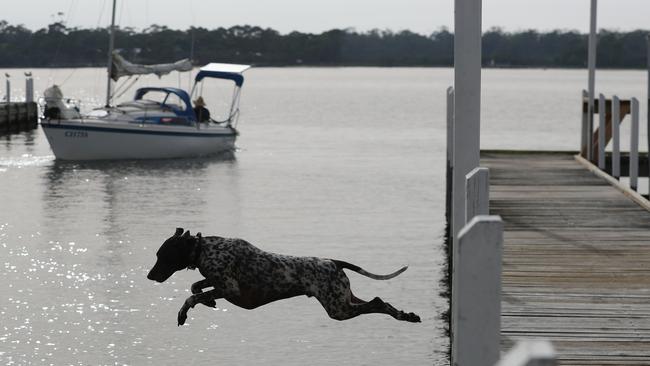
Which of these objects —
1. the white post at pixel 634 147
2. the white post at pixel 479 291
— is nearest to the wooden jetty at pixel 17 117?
the white post at pixel 634 147

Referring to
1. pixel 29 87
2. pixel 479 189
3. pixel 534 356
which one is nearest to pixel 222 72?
pixel 29 87

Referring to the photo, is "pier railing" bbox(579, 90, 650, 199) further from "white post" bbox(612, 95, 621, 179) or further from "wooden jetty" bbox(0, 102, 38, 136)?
"wooden jetty" bbox(0, 102, 38, 136)

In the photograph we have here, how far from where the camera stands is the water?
14.7 m

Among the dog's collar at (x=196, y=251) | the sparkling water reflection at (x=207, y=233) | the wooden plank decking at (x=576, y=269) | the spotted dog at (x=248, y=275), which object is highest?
the dog's collar at (x=196, y=251)

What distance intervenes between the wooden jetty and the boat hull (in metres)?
17.2

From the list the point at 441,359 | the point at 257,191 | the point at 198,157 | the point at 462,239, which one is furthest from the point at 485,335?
the point at 198,157

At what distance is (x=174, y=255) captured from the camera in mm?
8258

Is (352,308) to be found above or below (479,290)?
below

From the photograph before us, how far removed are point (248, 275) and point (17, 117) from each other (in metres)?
52.7

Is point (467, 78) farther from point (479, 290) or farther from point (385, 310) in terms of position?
point (479, 290)

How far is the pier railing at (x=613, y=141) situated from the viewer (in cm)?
2195

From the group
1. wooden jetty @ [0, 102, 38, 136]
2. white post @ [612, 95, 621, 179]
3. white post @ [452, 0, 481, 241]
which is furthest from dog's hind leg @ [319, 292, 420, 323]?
wooden jetty @ [0, 102, 38, 136]

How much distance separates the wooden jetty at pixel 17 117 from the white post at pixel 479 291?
174ft

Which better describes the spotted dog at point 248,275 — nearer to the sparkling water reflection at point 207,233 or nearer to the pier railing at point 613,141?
the sparkling water reflection at point 207,233
